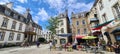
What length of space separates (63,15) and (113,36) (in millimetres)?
25409

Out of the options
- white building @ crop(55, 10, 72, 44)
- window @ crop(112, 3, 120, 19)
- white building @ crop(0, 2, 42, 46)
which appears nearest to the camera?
window @ crop(112, 3, 120, 19)

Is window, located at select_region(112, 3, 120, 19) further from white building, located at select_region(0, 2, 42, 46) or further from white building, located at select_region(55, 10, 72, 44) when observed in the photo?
white building, located at select_region(0, 2, 42, 46)

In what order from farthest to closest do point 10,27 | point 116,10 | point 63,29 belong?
point 63,29
point 10,27
point 116,10

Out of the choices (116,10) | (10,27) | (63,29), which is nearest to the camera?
(116,10)

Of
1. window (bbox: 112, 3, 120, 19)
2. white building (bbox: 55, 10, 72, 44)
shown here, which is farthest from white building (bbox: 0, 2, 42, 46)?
window (bbox: 112, 3, 120, 19)

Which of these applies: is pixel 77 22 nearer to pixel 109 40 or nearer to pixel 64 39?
pixel 64 39

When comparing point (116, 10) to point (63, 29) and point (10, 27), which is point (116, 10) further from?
point (10, 27)

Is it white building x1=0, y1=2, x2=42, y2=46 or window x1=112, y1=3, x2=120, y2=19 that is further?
white building x1=0, y1=2, x2=42, y2=46

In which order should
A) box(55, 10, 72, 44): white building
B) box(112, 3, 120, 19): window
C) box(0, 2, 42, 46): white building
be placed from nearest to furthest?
box(112, 3, 120, 19): window < box(0, 2, 42, 46): white building < box(55, 10, 72, 44): white building

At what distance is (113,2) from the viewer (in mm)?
12531

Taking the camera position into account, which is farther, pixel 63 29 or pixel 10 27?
pixel 63 29

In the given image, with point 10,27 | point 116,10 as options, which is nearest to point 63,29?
point 10,27

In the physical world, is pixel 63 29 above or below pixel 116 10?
below

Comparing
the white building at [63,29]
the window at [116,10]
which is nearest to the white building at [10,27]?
the white building at [63,29]
